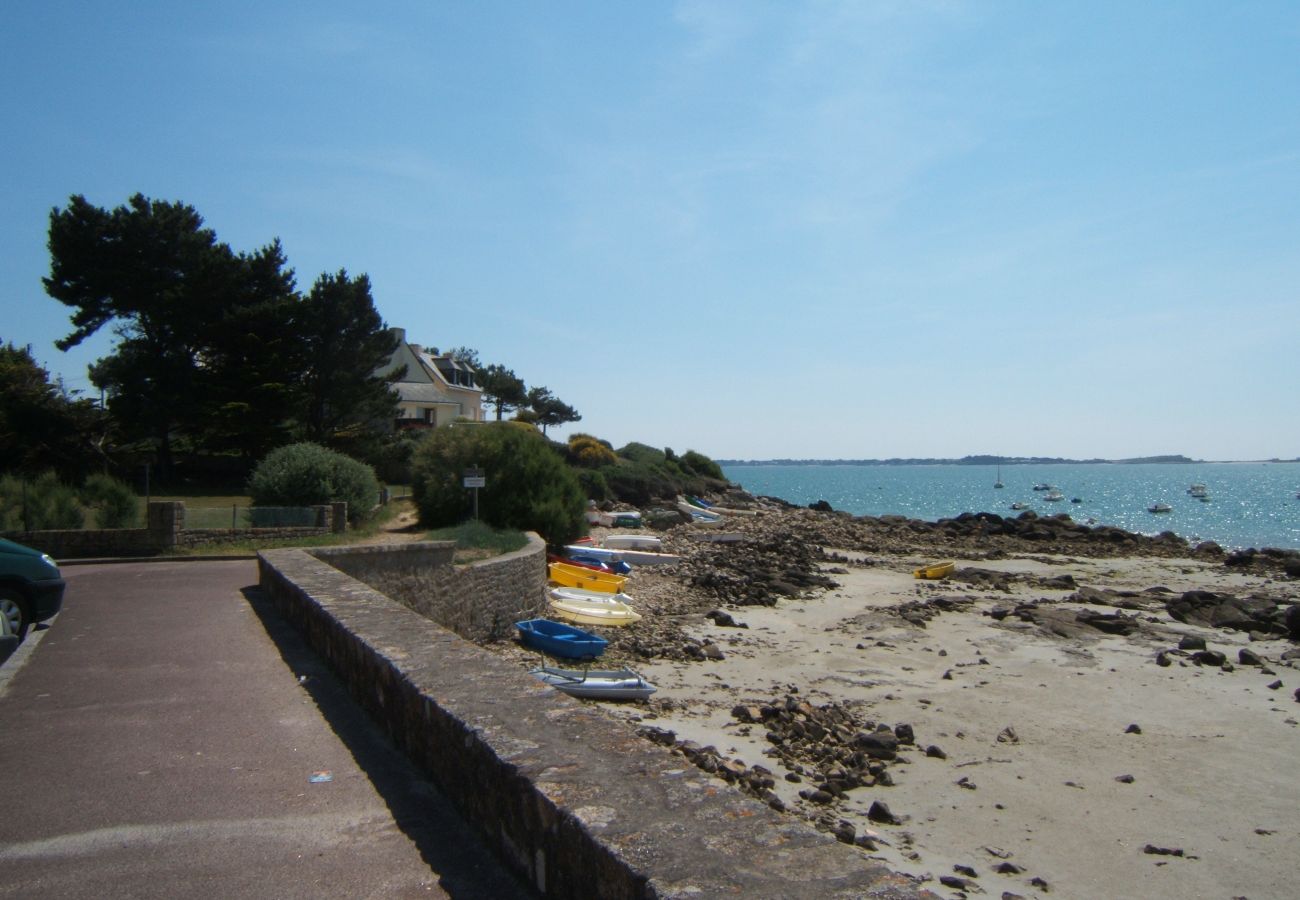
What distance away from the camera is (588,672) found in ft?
47.3

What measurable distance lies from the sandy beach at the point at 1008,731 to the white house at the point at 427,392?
34578 mm

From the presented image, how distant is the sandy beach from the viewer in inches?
379

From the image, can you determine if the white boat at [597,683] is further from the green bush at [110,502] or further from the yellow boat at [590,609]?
the green bush at [110,502]

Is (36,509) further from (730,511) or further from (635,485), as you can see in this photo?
(730,511)

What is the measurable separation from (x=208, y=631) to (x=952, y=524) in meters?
46.7

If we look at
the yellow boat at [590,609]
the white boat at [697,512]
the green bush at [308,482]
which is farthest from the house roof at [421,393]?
the yellow boat at [590,609]

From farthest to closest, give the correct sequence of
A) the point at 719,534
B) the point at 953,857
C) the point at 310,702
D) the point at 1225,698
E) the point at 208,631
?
the point at 719,534 < the point at 1225,698 < the point at 208,631 < the point at 953,857 < the point at 310,702

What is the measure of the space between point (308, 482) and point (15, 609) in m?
14.4

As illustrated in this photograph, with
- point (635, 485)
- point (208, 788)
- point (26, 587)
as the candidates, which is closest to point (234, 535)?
point (26, 587)

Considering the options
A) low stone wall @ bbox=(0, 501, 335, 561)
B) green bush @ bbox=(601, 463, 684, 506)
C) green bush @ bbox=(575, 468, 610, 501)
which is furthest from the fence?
green bush @ bbox=(601, 463, 684, 506)

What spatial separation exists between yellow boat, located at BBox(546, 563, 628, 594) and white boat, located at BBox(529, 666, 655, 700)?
7844mm

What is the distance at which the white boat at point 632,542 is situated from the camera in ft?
104

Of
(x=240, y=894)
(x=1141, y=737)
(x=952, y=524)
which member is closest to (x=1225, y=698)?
(x=1141, y=737)

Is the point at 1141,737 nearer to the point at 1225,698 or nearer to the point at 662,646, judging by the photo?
the point at 1225,698
